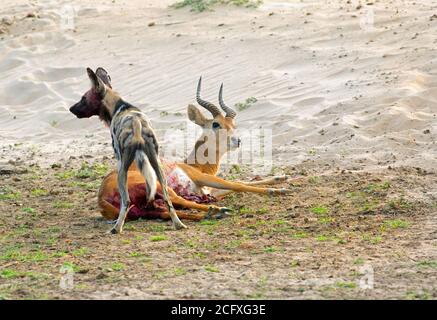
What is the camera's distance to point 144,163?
33.6ft

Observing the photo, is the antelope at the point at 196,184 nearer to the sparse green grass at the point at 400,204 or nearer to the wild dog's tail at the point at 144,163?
the wild dog's tail at the point at 144,163

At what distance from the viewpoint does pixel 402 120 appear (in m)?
13.3

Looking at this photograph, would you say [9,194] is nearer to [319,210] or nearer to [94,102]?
[94,102]

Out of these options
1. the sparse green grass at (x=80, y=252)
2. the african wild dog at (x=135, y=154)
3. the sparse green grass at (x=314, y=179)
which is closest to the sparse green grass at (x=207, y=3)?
the sparse green grass at (x=314, y=179)

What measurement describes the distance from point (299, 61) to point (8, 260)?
7.37 m

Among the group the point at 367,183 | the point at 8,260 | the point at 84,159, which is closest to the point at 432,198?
the point at 367,183

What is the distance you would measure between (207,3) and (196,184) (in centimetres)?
760

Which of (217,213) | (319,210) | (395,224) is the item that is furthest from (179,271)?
(319,210)

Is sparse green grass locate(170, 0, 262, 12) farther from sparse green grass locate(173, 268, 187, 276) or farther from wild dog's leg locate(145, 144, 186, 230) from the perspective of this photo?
sparse green grass locate(173, 268, 187, 276)

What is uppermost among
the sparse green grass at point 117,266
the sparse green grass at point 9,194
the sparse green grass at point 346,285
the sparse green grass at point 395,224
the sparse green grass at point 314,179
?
the sparse green grass at point 346,285

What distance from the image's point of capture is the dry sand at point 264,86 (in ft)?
35.8

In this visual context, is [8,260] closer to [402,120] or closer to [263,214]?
[263,214]

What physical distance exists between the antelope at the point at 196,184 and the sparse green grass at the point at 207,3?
6250mm

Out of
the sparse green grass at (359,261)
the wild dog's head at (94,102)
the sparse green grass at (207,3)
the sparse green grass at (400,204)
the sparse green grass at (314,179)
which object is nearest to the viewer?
the sparse green grass at (359,261)
